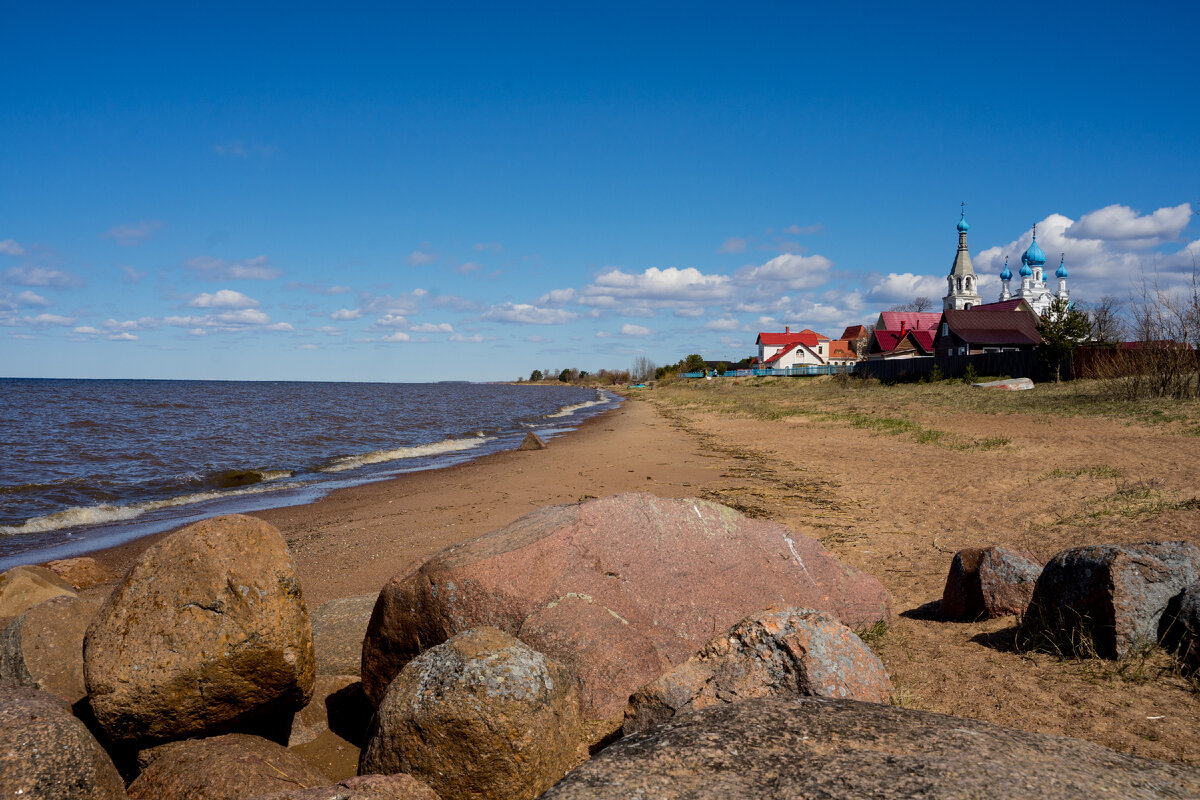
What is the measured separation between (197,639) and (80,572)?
6.84 m

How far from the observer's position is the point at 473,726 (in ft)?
11.2

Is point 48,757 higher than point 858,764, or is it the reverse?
point 858,764

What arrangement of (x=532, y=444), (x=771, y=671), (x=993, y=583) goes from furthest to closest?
1. (x=532, y=444)
2. (x=993, y=583)
3. (x=771, y=671)

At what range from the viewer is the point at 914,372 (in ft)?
167

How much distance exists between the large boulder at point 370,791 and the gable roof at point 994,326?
58299 millimetres

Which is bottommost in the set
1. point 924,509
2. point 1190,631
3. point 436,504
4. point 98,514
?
point 98,514

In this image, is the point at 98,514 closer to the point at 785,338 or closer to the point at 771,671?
the point at 771,671

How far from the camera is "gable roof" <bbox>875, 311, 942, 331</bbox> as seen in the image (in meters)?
75.4

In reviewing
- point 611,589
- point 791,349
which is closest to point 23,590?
point 611,589

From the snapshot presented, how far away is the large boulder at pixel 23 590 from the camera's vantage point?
6.40 m

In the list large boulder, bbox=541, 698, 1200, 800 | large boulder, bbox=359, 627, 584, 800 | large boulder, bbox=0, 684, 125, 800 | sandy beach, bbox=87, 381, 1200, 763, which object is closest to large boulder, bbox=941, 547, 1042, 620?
sandy beach, bbox=87, 381, 1200, 763

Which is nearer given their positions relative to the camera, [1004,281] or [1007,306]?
[1007,306]

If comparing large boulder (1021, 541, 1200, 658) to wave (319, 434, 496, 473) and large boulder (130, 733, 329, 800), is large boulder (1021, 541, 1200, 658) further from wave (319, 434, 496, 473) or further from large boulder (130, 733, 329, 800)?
wave (319, 434, 496, 473)

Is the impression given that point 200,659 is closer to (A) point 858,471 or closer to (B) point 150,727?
(B) point 150,727
